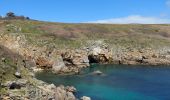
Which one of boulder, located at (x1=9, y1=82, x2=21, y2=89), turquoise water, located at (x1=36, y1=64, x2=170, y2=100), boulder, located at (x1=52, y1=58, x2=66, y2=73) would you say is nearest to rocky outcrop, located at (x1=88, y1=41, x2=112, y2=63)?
turquoise water, located at (x1=36, y1=64, x2=170, y2=100)

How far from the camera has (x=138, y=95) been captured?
7206 cm

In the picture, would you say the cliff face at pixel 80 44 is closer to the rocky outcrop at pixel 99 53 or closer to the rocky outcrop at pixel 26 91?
the rocky outcrop at pixel 99 53

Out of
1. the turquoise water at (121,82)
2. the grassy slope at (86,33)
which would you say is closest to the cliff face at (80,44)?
the grassy slope at (86,33)

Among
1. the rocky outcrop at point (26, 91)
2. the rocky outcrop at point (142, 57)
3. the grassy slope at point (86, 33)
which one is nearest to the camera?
the rocky outcrop at point (26, 91)

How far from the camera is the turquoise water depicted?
71.7 meters

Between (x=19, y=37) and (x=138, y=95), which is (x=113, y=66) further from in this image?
(x=138, y=95)

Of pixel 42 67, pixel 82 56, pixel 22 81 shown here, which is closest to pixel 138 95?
pixel 22 81

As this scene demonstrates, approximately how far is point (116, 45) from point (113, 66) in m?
18.0

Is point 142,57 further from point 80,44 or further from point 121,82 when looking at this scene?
point 121,82

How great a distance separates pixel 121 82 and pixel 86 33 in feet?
191

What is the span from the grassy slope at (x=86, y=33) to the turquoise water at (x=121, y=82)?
18.1 m

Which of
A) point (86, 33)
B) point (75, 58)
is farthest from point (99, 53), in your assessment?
point (86, 33)

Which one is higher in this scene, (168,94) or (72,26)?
(72,26)

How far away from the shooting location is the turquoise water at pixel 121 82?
7172 cm
